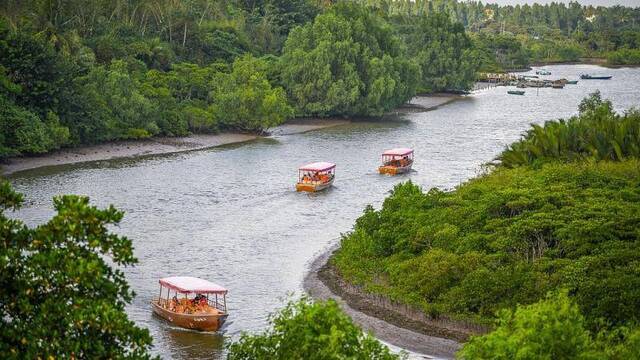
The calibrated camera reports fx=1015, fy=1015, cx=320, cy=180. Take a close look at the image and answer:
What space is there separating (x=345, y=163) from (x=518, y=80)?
360 ft

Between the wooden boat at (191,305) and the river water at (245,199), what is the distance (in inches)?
19.5

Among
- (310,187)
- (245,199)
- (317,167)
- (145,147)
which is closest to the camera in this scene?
(245,199)

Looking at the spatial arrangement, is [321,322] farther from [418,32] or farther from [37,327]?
[418,32]

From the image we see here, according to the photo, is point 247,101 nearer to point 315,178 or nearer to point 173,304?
point 315,178

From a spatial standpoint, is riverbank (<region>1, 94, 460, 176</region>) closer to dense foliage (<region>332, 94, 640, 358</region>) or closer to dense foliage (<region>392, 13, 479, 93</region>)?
dense foliage (<region>332, 94, 640, 358</region>)

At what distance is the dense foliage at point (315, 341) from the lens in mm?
26844

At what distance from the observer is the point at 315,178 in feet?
261

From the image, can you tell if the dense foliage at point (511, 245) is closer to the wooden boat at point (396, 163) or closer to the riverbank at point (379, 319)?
the riverbank at point (379, 319)

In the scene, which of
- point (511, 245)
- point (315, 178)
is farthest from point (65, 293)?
point (315, 178)

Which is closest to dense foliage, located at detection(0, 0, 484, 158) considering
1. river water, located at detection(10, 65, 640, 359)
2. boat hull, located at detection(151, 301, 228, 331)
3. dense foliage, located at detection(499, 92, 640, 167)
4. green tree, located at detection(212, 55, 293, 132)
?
green tree, located at detection(212, 55, 293, 132)

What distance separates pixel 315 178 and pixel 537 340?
2032 inches

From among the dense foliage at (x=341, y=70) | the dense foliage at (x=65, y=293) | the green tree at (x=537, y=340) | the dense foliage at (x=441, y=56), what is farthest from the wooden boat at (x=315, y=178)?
the dense foliage at (x=441, y=56)

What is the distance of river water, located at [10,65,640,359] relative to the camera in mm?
51531

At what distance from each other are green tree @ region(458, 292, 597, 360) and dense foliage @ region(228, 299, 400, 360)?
109 inches
